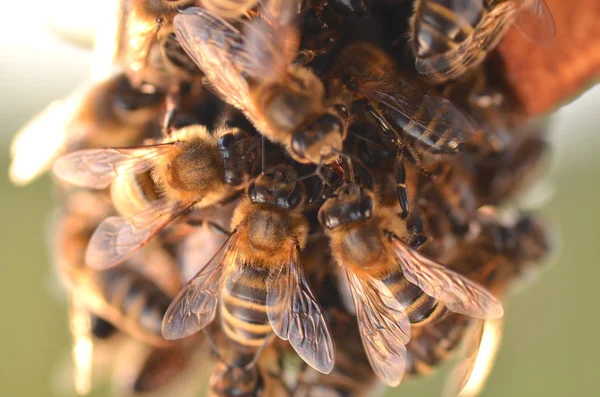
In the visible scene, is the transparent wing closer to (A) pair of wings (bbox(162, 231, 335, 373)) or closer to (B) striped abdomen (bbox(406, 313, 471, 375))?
(A) pair of wings (bbox(162, 231, 335, 373))

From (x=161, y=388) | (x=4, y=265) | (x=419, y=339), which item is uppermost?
(x=419, y=339)

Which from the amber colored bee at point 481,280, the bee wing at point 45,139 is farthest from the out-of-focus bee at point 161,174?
the amber colored bee at point 481,280

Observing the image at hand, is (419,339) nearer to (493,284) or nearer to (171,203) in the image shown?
(493,284)

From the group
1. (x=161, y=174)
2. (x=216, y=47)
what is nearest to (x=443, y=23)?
(x=216, y=47)

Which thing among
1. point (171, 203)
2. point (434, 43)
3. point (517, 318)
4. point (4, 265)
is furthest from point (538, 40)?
point (4, 265)

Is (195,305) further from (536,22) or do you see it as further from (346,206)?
(536,22)

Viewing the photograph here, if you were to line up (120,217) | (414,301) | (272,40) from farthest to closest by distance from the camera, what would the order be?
(120,217) < (414,301) < (272,40)

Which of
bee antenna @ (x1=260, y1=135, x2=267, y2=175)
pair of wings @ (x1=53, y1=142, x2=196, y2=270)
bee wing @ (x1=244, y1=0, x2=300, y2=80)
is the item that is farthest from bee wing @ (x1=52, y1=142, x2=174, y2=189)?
bee wing @ (x1=244, y1=0, x2=300, y2=80)
